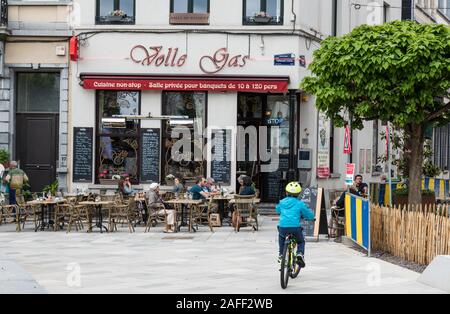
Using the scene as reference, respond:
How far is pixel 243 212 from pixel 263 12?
711 cm

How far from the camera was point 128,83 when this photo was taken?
25.4 meters

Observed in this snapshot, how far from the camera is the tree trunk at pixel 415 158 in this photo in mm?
18703

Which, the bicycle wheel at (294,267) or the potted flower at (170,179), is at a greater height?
the potted flower at (170,179)

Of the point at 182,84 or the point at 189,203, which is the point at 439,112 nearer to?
the point at 189,203

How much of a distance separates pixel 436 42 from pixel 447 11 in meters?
34.0

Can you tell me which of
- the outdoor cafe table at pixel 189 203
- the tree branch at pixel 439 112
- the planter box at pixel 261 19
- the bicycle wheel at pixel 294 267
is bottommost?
the bicycle wheel at pixel 294 267

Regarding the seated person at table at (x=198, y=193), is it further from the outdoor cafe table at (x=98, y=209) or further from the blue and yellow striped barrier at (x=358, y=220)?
the blue and yellow striped barrier at (x=358, y=220)

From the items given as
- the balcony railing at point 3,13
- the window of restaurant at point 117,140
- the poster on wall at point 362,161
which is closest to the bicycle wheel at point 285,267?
the window of restaurant at point 117,140

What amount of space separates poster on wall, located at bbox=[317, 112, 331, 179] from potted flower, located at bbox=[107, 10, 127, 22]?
694cm

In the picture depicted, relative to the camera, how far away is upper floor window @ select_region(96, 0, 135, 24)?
25.8m

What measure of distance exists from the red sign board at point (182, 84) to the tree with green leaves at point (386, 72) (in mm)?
7279

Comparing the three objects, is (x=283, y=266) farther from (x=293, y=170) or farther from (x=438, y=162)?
(x=438, y=162)

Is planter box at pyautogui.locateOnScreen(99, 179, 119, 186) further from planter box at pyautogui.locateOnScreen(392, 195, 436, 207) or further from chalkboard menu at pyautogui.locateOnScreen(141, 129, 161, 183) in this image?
planter box at pyautogui.locateOnScreen(392, 195, 436, 207)

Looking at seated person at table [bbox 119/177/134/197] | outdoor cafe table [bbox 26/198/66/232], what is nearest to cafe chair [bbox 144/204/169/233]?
seated person at table [bbox 119/177/134/197]
